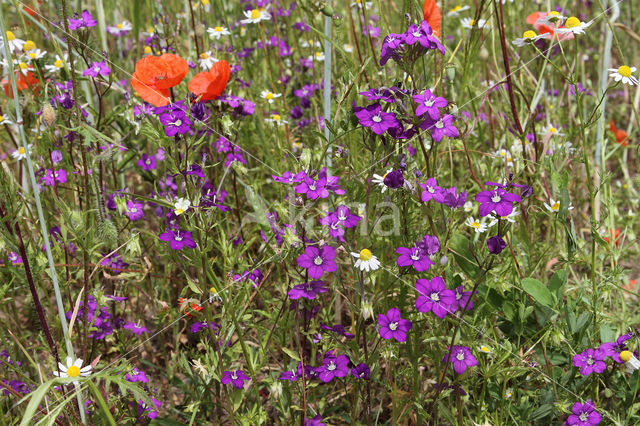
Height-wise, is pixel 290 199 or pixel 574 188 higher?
pixel 290 199

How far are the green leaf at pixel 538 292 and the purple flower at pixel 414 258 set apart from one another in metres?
0.31

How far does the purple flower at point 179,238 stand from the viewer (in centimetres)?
157

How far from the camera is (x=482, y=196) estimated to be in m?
1.44

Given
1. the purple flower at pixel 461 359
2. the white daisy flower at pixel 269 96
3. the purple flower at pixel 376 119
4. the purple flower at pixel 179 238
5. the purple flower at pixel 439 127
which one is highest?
the purple flower at pixel 376 119

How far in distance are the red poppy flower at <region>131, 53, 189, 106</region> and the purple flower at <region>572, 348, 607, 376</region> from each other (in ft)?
4.38

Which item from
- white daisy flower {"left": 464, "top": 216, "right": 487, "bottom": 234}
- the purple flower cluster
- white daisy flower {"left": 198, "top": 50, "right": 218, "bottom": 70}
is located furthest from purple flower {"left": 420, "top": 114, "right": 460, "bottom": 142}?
white daisy flower {"left": 198, "top": 50, "right": 218, "bottom": 70}

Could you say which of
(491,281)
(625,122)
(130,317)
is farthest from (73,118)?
(625,122)

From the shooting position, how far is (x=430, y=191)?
1515 mm

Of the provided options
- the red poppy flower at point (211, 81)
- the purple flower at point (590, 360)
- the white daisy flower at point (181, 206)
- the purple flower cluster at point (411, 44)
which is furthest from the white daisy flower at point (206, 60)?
the purple flower at point (590, 360)

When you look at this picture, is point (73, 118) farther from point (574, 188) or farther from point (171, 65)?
point (574, 188)

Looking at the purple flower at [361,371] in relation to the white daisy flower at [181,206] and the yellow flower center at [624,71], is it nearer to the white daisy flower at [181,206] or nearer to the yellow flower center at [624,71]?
the white daisy flower at [181,206]

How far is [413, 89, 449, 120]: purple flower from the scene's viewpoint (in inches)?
57.0

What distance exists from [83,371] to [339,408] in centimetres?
76

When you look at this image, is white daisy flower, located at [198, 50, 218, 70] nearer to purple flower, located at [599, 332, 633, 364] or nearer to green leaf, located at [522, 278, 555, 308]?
green leaf, located at [522, 278, 555, 308]
